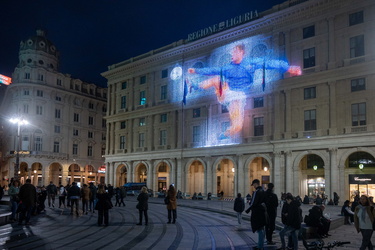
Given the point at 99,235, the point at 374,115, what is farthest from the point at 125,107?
the point at 99,235

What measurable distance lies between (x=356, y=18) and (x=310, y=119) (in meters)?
10.8

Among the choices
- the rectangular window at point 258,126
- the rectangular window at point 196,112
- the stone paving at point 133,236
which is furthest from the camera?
the rectangular window at point 196,112

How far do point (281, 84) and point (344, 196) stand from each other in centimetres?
1323

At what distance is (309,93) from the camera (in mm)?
43281

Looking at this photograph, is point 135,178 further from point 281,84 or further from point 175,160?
point 281,84

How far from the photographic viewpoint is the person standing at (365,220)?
11242mm

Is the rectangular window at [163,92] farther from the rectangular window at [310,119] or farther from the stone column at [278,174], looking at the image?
the rectangular window at [310,119]

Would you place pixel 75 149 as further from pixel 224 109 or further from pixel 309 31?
pixel 309 31

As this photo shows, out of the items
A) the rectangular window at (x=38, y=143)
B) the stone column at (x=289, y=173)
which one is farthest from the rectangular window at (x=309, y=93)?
the rectangular window at (x=38, y=143)

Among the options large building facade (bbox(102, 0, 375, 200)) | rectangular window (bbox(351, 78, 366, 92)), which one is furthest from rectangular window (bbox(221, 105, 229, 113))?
rectangular window (bbox(351, 78, 366, 92))

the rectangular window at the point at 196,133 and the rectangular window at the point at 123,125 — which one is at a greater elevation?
the rectangular window at the point at 123,125

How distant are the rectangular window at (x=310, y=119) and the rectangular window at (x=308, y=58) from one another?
193 inches

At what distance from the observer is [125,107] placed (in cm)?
6569

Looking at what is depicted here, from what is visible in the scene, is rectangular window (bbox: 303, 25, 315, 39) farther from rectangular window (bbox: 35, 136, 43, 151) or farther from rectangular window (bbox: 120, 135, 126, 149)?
rectangular window (bbox: 35, 136, 43, 151)
